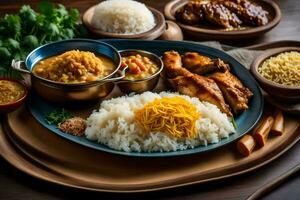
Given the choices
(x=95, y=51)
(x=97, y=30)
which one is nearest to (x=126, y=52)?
(x=95, y=51)

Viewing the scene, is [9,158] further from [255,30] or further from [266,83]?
[255,30]

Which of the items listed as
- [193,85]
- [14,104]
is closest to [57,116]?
[14,104]

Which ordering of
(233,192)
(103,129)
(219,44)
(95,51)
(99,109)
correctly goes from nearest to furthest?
(233,192) < (103,129) < (99,109) < (95,51) < (219,44)

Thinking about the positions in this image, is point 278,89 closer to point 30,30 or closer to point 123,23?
point 123,23

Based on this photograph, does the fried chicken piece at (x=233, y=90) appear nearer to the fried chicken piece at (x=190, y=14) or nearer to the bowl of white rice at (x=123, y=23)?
the bowl of white rice at (x=123, y=23)

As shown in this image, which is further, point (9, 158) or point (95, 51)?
point (95, 51)

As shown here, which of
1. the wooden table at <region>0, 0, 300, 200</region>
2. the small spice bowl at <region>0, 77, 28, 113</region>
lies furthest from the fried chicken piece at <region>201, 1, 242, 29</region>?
the small spice bowl at <region>0, 77, 28, 113</region>

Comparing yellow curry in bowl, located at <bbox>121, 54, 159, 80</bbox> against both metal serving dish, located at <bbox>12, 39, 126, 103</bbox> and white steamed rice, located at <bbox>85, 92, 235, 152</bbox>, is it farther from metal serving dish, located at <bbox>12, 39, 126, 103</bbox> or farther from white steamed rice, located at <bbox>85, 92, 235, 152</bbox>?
white steamed rice, located at <bbox>85, 92, 235, 152</bbox>
